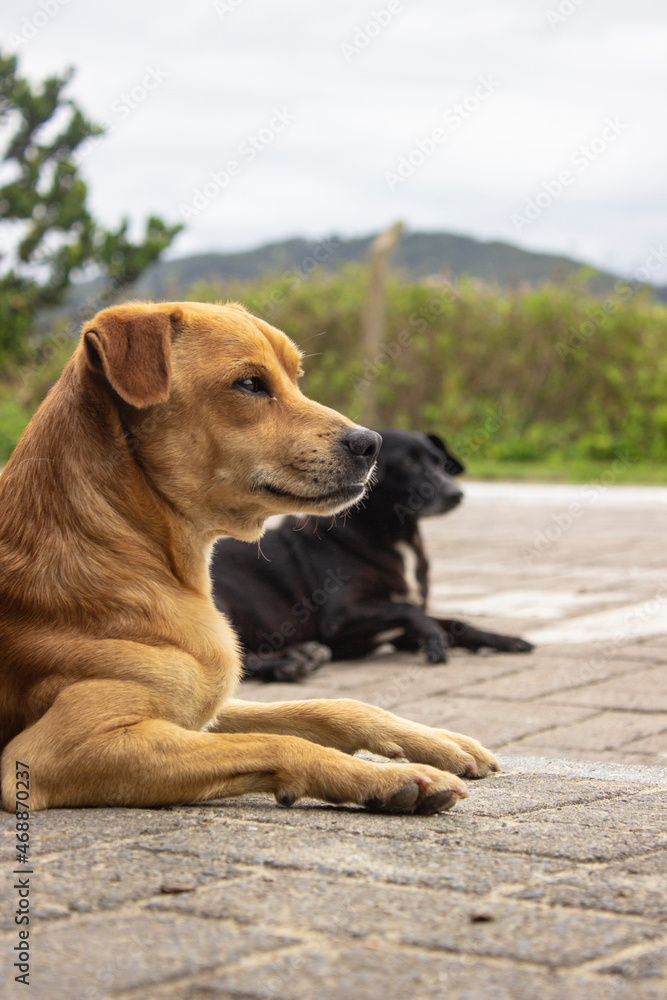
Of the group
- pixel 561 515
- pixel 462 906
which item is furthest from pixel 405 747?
pixel 561 515

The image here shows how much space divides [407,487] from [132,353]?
3.06 m

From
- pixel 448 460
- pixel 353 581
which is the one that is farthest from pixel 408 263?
pixel 353 581

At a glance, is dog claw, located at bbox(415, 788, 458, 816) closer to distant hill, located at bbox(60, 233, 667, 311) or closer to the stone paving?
the stone paving

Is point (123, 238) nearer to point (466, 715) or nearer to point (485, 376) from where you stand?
point (485, 376)

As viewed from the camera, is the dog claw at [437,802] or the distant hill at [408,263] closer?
the dog claw at [437,802]

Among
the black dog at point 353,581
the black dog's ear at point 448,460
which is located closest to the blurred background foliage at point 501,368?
the black dog's ear at point 448,460

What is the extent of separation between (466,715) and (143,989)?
274cm

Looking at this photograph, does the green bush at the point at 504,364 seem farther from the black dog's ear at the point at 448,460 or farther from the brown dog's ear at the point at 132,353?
the brown dog's ear at the point at 132,353

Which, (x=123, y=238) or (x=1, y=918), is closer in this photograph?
(x=1, y=918)

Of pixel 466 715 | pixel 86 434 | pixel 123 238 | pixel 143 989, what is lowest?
pixel 466 715

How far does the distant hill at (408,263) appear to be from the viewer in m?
18.3

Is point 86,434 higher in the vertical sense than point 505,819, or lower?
higher

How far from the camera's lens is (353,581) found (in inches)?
221

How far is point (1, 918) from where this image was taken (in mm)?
1857
